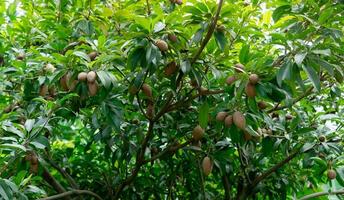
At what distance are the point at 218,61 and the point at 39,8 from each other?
1240mm

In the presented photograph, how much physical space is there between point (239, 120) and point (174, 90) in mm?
285

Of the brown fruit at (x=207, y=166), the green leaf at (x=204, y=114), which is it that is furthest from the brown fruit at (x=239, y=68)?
the brown fruit at (x=207, y=166)

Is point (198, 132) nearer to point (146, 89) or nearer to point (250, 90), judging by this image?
point (146, 89)

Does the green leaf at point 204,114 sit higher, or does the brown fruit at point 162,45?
the brown fruit at point 162,45

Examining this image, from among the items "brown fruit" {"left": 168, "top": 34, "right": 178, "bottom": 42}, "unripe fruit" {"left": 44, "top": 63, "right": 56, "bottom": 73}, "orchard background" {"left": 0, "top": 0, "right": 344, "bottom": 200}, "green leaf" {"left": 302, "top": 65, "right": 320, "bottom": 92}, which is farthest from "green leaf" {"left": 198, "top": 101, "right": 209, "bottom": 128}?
"unripe fruit" {"left": 44, "top": 63, "right": 56, "bottom": 73}

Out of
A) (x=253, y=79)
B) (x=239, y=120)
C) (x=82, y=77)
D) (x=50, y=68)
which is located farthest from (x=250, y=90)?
(x=50, y=68)

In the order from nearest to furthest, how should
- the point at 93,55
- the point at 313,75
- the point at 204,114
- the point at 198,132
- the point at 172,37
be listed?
the point at 313,75 < the point at 172,37 < the point at 93,55 < the point at 204,114 < the point at 198,132

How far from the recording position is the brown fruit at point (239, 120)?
182 cm

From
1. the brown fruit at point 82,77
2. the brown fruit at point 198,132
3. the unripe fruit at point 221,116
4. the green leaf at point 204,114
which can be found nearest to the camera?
the brown fruit at point 82,77

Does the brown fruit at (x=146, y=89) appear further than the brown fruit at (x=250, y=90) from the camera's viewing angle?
Yes

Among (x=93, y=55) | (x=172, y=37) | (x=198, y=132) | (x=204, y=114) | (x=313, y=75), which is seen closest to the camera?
(x=313, y=75)

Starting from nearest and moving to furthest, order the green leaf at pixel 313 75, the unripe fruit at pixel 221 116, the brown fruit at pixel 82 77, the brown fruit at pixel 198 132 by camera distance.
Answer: the green leaf at pixel 313 75, the brown fruit at pixel 82 77, the unripe fruit at pixel 221 116, the brown fruit at pixel 198 132

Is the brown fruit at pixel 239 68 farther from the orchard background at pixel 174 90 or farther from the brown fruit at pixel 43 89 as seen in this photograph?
the brown fruit at pixel 43 89

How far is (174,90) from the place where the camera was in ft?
6.43
